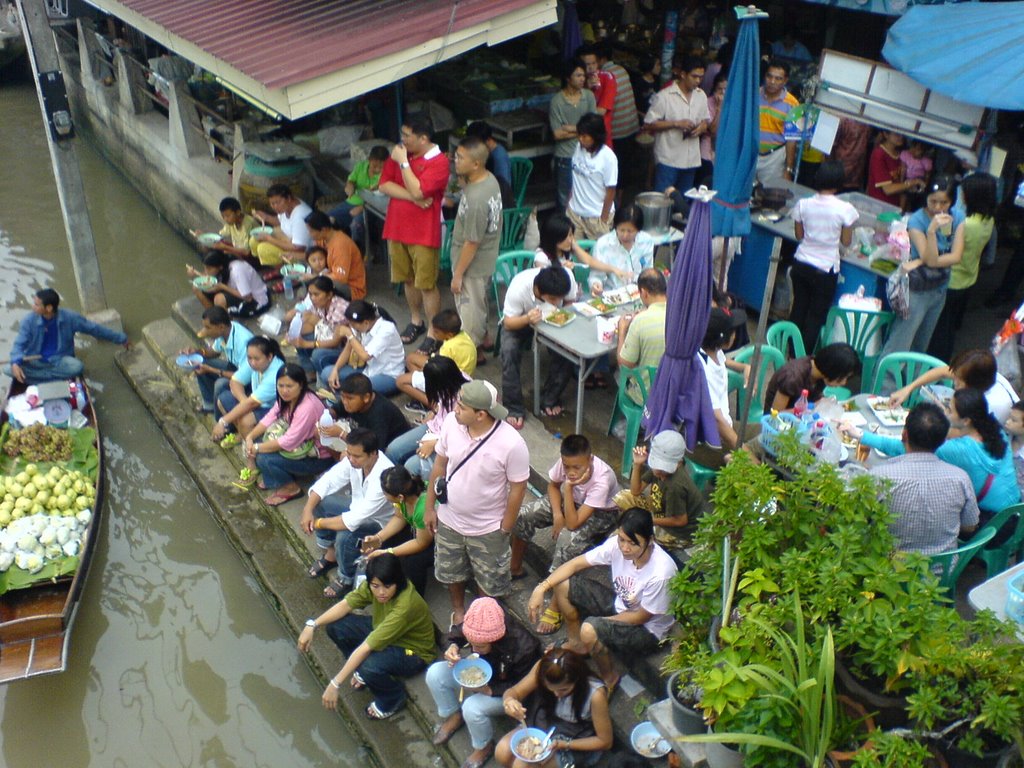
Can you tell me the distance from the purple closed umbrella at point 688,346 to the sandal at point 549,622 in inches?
50.7

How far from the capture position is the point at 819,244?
762 centimetres

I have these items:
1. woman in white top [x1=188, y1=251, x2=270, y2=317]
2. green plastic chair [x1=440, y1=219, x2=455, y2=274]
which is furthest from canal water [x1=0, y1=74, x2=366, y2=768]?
green plastic chair [x1=440, y1=219, x2=455, y2=274]

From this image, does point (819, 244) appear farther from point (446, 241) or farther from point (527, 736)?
point (527, 736)

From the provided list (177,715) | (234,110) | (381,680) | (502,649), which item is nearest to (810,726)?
(502,649)

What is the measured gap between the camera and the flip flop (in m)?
7.68

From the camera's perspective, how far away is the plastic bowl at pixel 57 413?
27.3ft

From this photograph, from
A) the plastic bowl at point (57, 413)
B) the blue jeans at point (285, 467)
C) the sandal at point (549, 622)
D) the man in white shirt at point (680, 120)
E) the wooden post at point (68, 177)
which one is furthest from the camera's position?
the wooden post at point (68, 177)

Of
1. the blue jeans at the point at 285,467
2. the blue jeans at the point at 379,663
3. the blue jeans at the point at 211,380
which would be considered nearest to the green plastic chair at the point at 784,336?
the blue jeans at the point at 379,663

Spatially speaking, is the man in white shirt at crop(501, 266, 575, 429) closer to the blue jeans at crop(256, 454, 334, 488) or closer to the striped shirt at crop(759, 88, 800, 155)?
the blue jeans at crop(256, 454, 334, 488)

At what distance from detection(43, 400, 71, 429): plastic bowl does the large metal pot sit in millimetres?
5410

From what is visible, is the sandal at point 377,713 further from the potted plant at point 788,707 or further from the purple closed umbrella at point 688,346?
the potted plant at point 788,707

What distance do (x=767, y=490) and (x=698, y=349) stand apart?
5.64ft

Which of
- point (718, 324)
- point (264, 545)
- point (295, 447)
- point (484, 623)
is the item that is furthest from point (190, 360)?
point (718, 324)

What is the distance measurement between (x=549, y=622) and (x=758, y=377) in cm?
218
